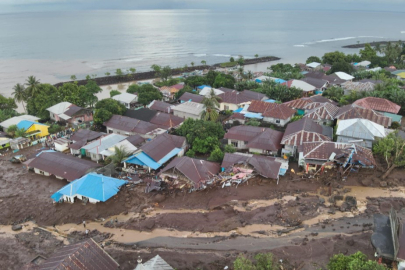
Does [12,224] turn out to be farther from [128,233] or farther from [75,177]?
[128,233]

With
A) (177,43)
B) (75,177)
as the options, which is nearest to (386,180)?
(75,177)

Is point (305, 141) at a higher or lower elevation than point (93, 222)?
higher

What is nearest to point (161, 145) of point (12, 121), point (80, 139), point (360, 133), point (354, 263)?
point (80, 139)

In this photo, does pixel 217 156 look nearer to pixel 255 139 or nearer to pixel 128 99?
pixel 255 139

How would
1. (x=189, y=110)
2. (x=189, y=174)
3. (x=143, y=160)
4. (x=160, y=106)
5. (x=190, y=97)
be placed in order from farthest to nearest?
(x=190, y=97), (x=160, y=106), (x=189, y=110), (x=143, y=160), (x=189, y=174)

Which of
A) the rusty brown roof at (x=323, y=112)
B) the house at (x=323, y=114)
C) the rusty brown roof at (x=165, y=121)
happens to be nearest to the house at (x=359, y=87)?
the rusty brown roof at (x=323, y=112)

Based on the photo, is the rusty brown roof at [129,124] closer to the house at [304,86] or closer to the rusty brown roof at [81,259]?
the rusty brown roof at [81,259]
